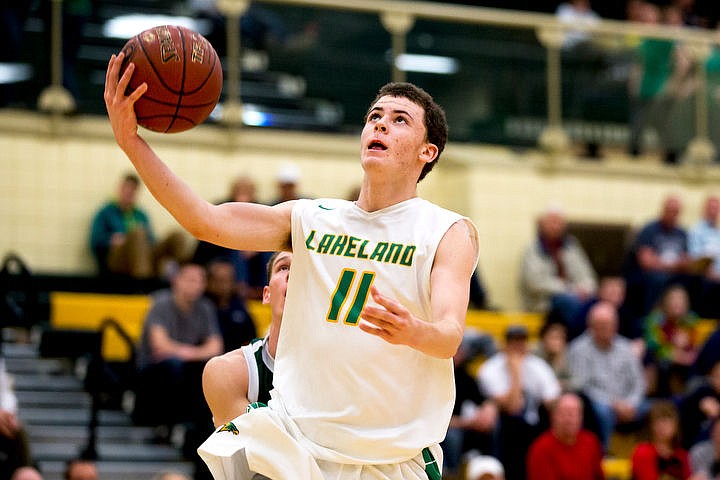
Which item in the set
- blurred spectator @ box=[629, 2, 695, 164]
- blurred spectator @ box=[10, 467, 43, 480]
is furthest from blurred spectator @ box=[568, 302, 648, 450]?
blurred spectator @ box=[10, 467, 43, 480]

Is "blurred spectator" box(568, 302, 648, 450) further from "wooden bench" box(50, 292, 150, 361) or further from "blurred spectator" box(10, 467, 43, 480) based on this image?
"blurred spectator" box(10, 467, 43, 480)

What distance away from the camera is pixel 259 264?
13.0m

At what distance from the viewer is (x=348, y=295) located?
189 inches

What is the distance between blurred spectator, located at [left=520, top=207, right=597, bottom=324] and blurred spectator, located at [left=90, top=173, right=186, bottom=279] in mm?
3797

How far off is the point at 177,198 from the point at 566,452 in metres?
6.87

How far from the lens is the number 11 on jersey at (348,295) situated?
187 inches

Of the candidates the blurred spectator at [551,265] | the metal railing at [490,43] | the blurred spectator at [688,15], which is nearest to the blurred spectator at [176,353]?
the metal railing at [490,43]

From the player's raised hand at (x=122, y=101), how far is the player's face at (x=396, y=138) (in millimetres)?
816

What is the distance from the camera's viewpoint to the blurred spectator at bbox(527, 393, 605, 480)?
1085 centimetres

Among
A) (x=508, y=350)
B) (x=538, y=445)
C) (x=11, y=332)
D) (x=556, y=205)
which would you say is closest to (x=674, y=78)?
(x=556, y=205)

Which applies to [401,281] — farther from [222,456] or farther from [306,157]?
[306,157]

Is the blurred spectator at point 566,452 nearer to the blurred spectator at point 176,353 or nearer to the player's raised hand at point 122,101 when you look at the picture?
the blurred spectator at point 176,353

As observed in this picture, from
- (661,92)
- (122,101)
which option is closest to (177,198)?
(122,101)

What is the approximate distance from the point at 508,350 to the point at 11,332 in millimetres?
4403
